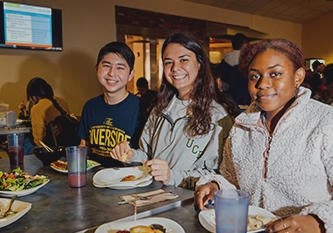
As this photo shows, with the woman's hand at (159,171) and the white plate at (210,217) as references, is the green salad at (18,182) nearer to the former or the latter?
the woman's hand at (159,171)

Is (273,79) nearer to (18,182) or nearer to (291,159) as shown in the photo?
(291,159)

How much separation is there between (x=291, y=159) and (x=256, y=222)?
30cm

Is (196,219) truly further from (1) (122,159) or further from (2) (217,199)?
(1) (122,159)

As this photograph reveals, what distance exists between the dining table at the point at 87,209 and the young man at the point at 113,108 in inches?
23.5

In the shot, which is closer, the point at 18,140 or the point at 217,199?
the point at 217,199

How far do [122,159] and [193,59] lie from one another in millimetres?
600

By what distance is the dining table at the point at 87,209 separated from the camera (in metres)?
1.00

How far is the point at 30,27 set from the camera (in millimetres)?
4602

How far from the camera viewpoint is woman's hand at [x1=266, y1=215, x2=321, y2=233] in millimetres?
937

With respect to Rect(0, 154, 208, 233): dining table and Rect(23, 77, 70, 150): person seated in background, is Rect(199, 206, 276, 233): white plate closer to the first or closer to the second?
Rect(0, 154, 208, 233): dining table

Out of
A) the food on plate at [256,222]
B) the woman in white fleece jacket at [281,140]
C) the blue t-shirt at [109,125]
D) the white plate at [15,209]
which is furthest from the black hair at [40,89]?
the food on plate at [256,222]

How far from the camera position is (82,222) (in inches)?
40.3

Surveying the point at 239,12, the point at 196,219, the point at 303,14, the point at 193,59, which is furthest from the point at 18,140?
the point at 303,14

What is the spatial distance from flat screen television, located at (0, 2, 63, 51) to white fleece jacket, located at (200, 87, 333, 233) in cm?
392
